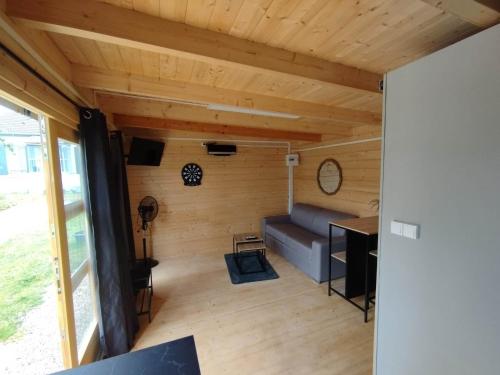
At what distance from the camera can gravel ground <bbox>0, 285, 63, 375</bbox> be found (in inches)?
44.5

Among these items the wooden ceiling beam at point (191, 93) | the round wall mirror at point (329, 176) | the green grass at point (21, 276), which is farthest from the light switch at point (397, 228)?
the round wall mirror at point (329, 176)

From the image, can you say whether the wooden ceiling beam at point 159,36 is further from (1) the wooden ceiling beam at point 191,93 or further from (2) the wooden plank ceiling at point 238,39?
(1) the wooden ceiling beam at point 191,93

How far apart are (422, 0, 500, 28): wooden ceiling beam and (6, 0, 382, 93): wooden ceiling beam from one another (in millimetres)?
728

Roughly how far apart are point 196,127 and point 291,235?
96.8 inches

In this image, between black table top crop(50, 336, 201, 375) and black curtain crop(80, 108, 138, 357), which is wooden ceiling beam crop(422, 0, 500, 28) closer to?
black table top crop(50, 336, 201, 375)

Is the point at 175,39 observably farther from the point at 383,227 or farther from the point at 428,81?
the point at 383,227

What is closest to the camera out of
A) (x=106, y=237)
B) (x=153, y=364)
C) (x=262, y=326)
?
(x=153, y=364)

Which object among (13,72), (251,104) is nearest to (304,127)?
(251,104)

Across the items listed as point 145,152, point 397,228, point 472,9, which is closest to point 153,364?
point 397,228

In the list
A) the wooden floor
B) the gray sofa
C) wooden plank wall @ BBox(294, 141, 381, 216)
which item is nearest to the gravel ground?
the wooden floor

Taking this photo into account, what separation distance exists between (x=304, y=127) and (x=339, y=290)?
246cm

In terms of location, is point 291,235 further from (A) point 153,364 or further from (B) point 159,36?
(B) point 159,36

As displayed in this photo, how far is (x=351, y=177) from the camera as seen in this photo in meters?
3.73

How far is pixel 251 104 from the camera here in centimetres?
221
